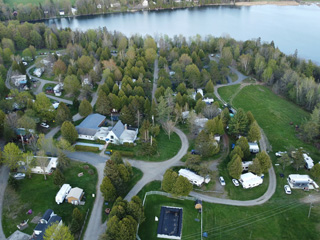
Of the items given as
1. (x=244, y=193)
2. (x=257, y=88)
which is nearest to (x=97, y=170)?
(x=244, y=193)

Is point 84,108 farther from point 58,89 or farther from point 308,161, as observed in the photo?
point 308,161

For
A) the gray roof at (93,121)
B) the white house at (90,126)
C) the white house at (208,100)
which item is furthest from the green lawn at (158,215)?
the white house at (208,100)

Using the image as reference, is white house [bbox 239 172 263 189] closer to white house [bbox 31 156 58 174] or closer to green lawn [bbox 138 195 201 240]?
green lawn [bbox 138 195 201 240]

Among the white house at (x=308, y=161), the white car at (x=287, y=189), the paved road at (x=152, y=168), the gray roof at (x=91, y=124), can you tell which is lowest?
the white car at (x=287, y=189)

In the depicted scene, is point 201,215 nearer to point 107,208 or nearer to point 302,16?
point 107,208

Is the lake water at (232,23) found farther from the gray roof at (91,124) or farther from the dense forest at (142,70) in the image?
the gray roof at (91,124)

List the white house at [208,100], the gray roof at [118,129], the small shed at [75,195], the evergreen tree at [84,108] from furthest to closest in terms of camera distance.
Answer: the white house at [208,100] → the evergreen tree at [84,108] → the gray roof at [118,129] → the small shed at [75,195]

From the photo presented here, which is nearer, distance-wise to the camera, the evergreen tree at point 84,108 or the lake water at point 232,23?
the evergreen tree at point 84,108
